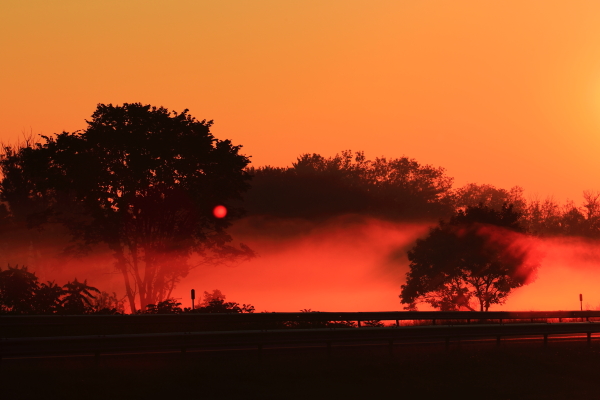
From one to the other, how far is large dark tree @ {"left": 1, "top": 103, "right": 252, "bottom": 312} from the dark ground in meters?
19.8

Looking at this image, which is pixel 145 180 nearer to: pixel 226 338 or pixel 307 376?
pixel 226 338

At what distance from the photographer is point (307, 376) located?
47.9 ft

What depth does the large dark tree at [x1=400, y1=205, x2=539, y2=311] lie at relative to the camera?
162 feet

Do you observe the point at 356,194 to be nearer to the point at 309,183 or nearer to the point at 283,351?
the point at 309,183

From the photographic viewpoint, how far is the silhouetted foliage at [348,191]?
79.4 m

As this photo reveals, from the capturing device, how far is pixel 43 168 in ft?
120

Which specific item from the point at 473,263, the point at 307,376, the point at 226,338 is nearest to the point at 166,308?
the point at 226,338

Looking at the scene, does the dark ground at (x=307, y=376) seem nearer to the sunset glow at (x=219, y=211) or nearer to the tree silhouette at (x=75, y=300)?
the tree silhouette at (x=75, y=300)

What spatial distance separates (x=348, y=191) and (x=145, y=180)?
5073 cm

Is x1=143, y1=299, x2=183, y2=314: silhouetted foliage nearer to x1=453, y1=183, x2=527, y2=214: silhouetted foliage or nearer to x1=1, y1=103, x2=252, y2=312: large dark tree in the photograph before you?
x1=1, y1=103, x2=252, y2=312: large dark tree

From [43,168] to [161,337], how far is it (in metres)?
23.9

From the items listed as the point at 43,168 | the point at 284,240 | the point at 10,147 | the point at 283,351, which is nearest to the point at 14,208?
the point at 10,147

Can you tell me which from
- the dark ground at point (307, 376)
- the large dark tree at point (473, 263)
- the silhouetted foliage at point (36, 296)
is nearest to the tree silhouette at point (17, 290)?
the silhouetted foliage at point (36, 296)

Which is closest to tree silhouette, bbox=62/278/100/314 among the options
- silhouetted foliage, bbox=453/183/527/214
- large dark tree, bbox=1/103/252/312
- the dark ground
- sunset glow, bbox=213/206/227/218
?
large dark tree, bbox=1/103/252/312
